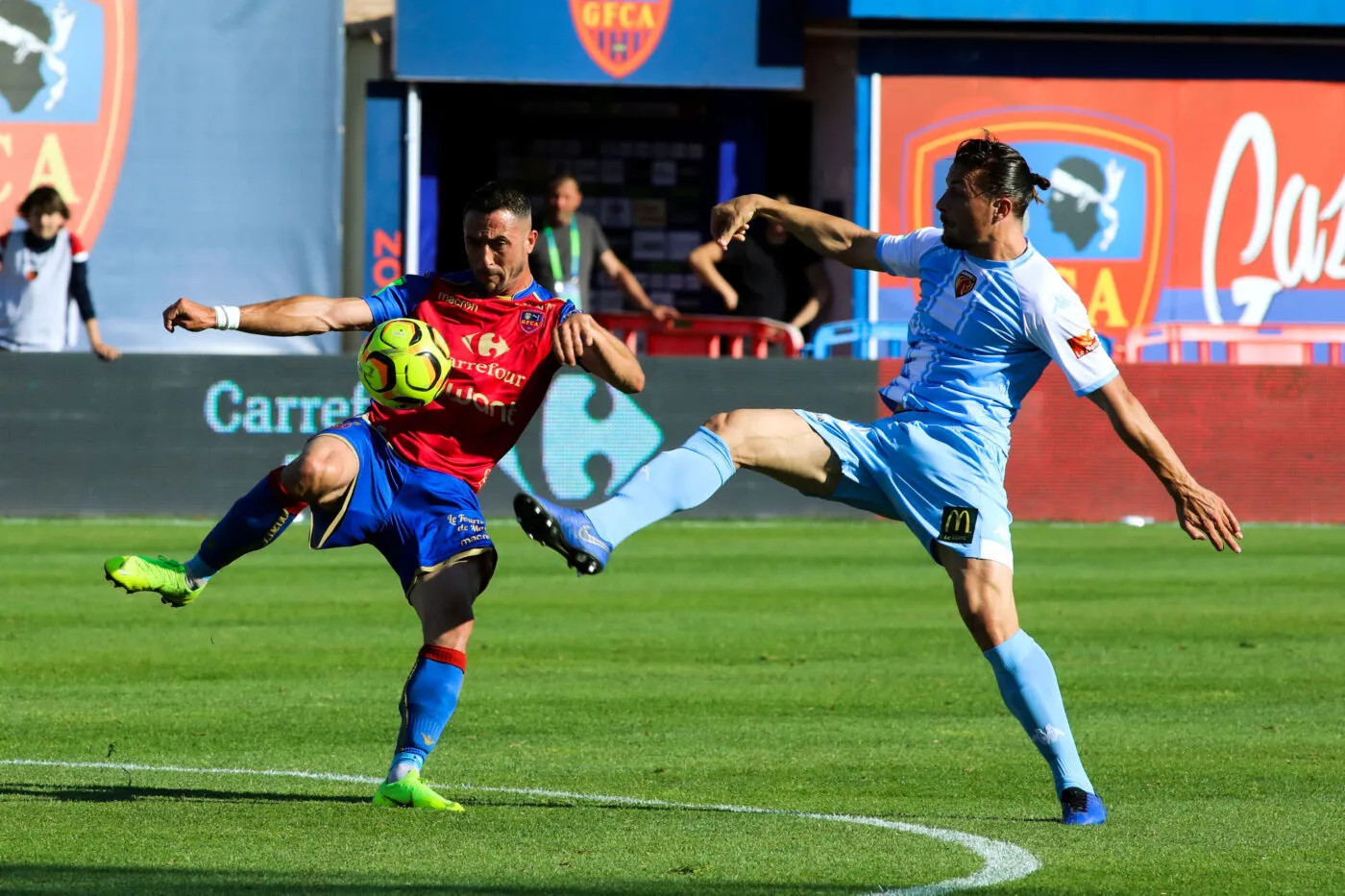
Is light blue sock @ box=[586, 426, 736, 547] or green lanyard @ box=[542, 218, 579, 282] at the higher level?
green lanyard @ box=[542, 218, 579, 282]

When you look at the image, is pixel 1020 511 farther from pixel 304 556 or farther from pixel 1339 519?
pixel 304 556

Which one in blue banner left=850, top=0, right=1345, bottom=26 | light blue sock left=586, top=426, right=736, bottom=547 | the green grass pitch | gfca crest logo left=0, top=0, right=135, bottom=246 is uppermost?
blue banner left=850, top=0, right=1345, bottom=26

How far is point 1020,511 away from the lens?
20.0 meters

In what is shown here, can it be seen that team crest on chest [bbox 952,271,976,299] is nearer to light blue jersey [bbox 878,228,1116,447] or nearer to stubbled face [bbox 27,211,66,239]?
light blue jersey [bbox 878,228,1116,447]

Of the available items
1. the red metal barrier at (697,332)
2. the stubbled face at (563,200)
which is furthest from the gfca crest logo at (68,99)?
the stubbled face at (563,200)

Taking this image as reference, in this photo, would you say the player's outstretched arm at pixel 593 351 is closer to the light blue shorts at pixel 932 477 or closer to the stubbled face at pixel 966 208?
the light blue shorts at pixel 932 477

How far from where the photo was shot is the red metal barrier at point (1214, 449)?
65.4ft

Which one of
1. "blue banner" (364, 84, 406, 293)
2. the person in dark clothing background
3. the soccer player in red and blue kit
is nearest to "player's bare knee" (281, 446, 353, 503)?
the soccer player in red and blue kit

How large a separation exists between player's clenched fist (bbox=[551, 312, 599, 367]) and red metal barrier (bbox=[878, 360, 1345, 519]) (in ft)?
43.4

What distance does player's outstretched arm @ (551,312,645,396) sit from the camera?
7.04m

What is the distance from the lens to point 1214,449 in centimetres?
2005

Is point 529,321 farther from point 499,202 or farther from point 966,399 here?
point 966,399

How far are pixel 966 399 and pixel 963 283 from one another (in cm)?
38

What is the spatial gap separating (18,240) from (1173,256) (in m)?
13.7
